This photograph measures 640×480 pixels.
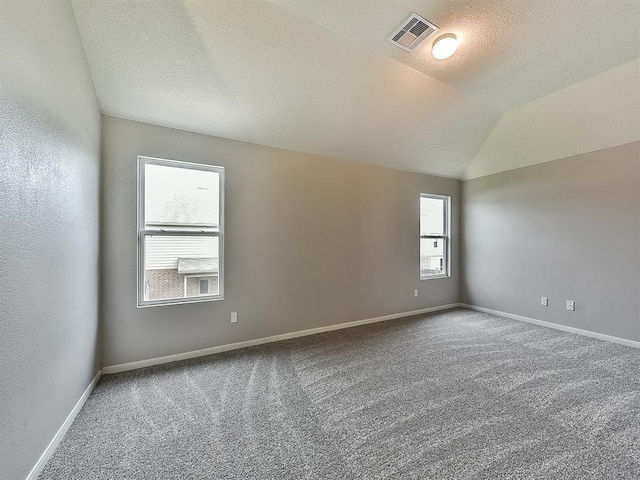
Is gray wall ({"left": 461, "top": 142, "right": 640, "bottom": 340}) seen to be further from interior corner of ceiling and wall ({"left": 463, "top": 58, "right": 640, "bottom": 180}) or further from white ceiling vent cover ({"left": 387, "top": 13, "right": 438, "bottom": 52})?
white ceiling vent cover ({"left": 387, "top": 13, "right": 438, "bottom": 52})

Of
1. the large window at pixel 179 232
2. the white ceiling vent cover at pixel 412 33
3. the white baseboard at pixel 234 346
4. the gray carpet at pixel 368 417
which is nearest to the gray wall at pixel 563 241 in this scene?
the gray carpet at pixel 368 417

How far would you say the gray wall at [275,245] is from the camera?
100 inches

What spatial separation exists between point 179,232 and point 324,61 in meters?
2.27

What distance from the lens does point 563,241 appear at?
12.0 ft

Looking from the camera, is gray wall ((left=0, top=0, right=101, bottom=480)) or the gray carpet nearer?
gray wall ((left=0, top=0, right=101, bottom=480))

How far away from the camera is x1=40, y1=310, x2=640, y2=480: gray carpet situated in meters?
1.44

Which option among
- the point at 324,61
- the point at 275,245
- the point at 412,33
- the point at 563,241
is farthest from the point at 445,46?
the point at 563,241

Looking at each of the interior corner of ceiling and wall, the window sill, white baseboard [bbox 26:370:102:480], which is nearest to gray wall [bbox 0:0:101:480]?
white baseboard [bbox 26:370:102:480]

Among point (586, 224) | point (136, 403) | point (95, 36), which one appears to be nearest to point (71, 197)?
point (95, 36)

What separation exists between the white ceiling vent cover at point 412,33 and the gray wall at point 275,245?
159cm

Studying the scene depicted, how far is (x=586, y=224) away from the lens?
11.3 feet

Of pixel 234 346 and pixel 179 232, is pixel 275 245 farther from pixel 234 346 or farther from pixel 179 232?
pixel 234 346

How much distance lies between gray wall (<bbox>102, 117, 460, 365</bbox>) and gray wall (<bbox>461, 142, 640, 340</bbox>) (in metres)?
0.98

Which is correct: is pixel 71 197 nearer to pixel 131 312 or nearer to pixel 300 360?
pixel 131 312
